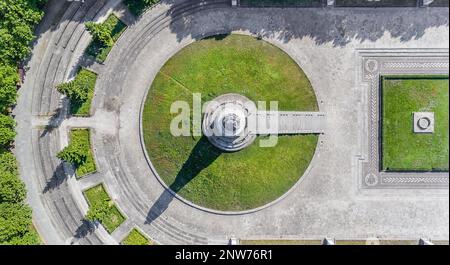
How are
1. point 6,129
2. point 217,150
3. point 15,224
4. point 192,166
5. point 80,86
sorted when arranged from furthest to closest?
1. point 192,166
2. point 217,150
3. point 80,86
4. point 15,224
5. point 6,129

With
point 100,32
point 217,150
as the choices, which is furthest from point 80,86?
point 217,150

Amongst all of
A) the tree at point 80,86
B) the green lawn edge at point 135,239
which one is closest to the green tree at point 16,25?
the tree at point 80,86

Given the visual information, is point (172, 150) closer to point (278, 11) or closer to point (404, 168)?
point (278, 11)

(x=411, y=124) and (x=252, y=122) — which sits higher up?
(x=252, y=122)

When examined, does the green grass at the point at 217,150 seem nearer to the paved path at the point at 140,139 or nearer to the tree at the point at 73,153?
the paved path at the point at 140,139

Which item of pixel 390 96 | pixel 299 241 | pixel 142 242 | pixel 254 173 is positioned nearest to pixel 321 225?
pixel 299 241

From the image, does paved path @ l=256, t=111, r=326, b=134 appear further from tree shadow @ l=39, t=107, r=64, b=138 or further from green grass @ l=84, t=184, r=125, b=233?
tree shadow @ l=39, t=107, r=64, b=138

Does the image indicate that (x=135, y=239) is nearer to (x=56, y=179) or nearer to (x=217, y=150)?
(x=56, y=179)
